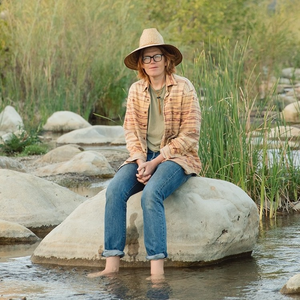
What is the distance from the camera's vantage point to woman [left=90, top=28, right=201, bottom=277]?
171 inches

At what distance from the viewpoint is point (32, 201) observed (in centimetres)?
588

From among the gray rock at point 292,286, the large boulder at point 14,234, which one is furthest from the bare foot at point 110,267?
the large boulder at point 14,234

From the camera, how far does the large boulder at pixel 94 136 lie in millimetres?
11805

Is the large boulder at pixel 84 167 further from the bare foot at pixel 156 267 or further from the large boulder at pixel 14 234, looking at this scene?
the bare foot at pixel 156 267

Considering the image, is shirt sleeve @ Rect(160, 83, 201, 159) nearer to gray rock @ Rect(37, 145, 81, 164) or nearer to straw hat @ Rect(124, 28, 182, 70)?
straw hat @ Rect(124, 28, 182, 70)

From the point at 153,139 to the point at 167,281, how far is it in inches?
38.8

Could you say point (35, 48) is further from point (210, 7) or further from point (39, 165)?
point (210, 7)

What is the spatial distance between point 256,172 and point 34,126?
7.35m

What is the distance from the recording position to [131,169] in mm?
4527

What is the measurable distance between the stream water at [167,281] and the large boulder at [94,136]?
22.6 feet

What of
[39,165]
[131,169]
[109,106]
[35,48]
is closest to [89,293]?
[131,169]

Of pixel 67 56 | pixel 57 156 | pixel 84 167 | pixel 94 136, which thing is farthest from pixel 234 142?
pixel 67 56

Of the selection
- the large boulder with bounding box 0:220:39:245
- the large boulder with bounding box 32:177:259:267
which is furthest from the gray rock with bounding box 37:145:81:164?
the large boulder with bounding box 32:177:259:267

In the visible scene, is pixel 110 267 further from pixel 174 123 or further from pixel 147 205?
pixel 174 123
